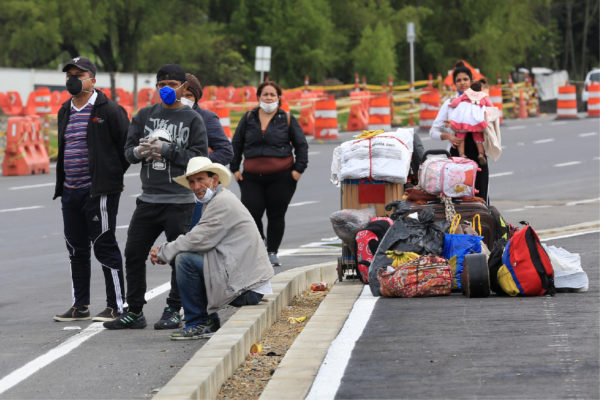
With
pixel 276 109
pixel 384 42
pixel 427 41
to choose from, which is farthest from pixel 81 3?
pixel 276 109

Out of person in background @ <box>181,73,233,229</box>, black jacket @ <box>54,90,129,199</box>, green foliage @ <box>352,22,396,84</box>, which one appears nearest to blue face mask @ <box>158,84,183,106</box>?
person in background @ <box>181,73,233,229</box>

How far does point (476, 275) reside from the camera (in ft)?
30.3

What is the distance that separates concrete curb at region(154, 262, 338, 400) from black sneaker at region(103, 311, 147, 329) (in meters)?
0.90

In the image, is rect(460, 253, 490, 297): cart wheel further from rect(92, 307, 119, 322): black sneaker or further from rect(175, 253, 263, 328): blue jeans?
rect(92, 307, 119, 322): black sneaker

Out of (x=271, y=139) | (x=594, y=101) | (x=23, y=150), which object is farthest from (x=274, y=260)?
(x=594, y=101)

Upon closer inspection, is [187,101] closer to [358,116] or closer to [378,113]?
[378,113]

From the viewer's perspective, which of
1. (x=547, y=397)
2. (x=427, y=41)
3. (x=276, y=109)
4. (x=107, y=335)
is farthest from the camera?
(x=427, y=41)

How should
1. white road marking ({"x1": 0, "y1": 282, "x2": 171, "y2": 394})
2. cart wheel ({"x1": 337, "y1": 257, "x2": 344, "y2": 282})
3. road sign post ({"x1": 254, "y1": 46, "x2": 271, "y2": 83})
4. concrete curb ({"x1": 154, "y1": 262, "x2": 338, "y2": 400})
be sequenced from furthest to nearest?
road sign post ({"x1": 254, "y1": 46, "x2": 271, "y2": 83}) < cart wheel ({"x1": 337, "y1": 257, "x2": 344, "y2": 282}) < white road marking ({"x1": 0, "y1": 282, "x2": 171, "y2": 394}) < concrete curb ({"x1": 154, "y1": 262, "x2": 338, "y2": 400})

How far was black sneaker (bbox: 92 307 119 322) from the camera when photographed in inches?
382

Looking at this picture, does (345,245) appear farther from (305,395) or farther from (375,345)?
(305,395)

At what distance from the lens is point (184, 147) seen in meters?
9.17

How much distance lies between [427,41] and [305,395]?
184ft

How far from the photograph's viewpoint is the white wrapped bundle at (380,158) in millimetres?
10508

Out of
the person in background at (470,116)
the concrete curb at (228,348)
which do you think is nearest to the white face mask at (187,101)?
the concrete curb at (228,348)
